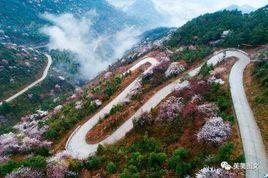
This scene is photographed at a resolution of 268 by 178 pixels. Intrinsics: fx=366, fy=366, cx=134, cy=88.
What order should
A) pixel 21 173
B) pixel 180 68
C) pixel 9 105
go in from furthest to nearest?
pixel 9 105 → pixel 180 68 → pixel 21 173

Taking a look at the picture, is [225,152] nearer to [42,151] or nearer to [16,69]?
[42,151]

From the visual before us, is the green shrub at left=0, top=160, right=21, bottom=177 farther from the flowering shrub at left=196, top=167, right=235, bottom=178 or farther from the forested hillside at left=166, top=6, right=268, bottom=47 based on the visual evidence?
the forested hillside at left=166, top=6, right=268, bottom=47

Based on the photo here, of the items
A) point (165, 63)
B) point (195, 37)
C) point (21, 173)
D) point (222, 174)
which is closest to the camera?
point (222, 174)

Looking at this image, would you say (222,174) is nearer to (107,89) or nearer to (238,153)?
(238,153)

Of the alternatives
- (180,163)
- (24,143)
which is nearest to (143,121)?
(180,163)

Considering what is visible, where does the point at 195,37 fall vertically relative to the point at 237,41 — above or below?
above

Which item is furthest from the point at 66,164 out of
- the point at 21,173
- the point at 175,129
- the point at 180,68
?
the point at 180,68

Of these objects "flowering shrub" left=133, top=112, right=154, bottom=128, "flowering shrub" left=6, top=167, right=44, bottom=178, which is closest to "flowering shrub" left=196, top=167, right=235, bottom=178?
"flowering shrub" left=133, top=112, right=154, bottom=128

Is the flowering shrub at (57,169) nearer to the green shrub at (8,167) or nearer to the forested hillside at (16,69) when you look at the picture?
the green shrub at (8,167)
